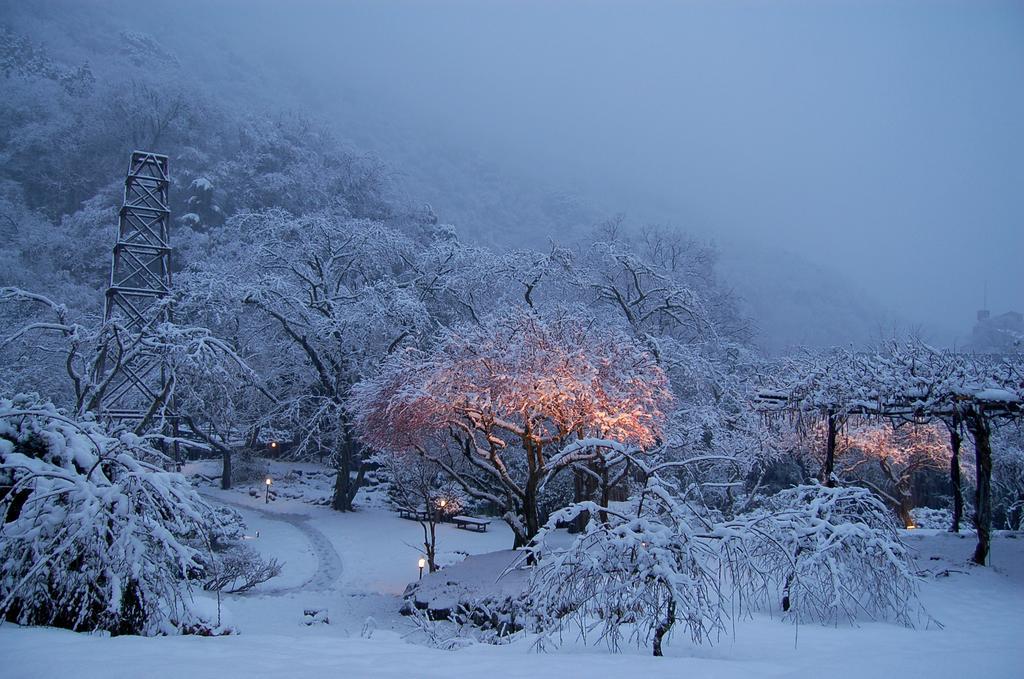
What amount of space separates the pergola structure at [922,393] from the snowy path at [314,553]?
11248mm

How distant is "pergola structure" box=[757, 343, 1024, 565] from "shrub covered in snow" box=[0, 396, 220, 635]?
1038cm

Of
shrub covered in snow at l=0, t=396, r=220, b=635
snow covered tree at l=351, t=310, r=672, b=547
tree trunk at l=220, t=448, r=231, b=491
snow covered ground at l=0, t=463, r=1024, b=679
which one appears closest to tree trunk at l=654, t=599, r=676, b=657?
snow covered ground at l=0, t=463, r=1024, b=679

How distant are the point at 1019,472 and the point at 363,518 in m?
23.5

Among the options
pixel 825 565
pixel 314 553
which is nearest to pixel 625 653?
pixel 825 565

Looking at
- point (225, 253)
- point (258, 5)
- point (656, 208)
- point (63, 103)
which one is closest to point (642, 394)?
point (225, 253)

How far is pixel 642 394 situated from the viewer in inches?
544

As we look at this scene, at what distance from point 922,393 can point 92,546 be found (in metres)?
12.8

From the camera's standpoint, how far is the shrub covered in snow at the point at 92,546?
5.18 metres

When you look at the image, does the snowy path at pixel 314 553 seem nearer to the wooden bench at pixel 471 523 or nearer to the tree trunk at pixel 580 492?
the wooden bench at pixel 471 523

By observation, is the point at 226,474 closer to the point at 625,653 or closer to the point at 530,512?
the point at 530,512

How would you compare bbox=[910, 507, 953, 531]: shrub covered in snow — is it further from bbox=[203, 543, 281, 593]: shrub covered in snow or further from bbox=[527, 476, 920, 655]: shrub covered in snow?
bbox=[203, 543, 281, 593]: shrub covered in snow

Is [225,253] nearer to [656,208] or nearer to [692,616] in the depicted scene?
[692,616]

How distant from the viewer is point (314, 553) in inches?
693

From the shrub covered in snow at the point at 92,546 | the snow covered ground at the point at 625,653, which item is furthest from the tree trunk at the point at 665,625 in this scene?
the shrub covered in snow at the point at 92,546
